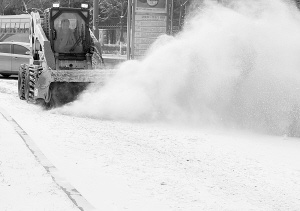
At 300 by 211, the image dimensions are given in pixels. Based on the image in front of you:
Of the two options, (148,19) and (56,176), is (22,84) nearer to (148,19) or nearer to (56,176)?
(148,19)

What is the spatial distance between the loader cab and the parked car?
830 centimetres

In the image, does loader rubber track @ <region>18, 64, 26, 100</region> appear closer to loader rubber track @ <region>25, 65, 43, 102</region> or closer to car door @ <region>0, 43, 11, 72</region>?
loader rubber track @ <region>25, 65, 43, 102</region>

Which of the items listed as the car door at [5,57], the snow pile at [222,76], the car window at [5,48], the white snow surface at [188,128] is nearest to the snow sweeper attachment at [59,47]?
the white snow surface at [188,128]

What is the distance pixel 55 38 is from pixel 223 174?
9489 mm

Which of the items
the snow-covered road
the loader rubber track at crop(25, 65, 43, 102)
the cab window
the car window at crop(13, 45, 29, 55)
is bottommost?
the snow-covered road

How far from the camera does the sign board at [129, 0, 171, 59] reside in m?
21.9

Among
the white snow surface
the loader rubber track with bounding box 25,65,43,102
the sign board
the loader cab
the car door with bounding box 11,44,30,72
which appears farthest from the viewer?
the car door with bounding box 11,44,30,72

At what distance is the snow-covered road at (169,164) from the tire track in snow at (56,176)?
89 mm

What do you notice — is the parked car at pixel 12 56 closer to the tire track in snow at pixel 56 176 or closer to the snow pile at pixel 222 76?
the snow pile at pixel 222 76

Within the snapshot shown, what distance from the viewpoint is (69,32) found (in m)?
16.0

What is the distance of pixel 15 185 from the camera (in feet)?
21.1

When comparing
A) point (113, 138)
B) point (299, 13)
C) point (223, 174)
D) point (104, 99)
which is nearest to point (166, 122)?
point (104, 99)

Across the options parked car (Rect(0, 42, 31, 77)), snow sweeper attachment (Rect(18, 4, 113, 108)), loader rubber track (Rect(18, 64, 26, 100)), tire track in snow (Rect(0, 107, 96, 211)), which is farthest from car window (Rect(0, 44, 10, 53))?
tire track in snow (Rect(0, 107, 96, 211))

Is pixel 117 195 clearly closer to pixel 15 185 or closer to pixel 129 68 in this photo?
pixel 15 185
